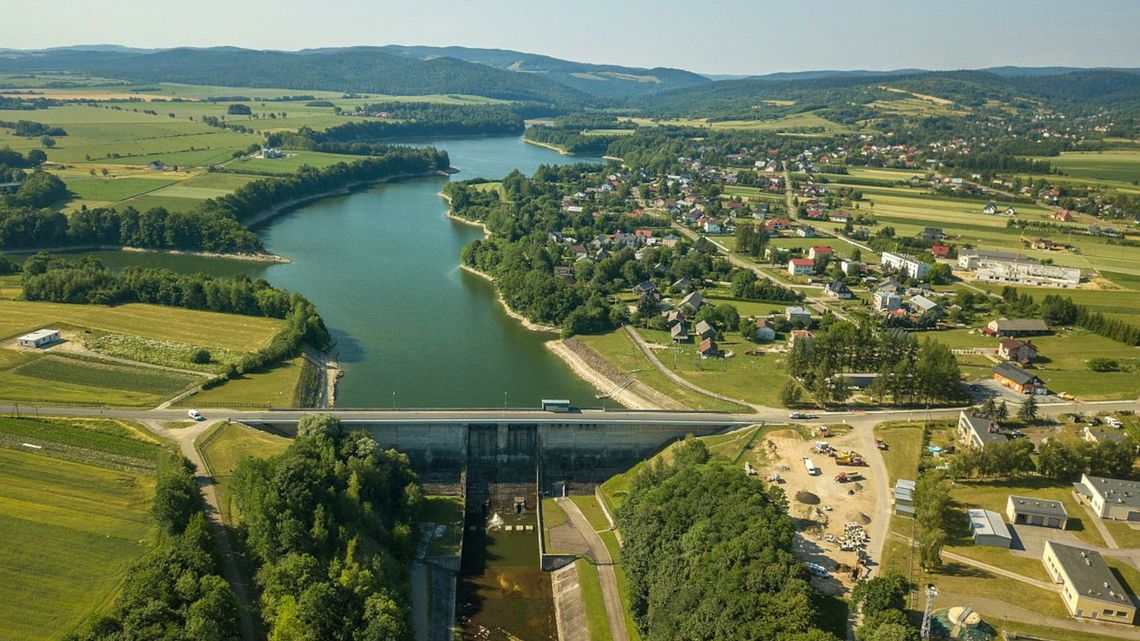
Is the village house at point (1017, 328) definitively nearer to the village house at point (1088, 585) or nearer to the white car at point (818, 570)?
the village house at point (1088, 585)

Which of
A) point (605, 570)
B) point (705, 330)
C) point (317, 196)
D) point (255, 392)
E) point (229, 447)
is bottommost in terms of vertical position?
point (605, 570)

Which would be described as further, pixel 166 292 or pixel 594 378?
pixel 166 292

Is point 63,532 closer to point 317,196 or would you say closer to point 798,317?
point 798,317

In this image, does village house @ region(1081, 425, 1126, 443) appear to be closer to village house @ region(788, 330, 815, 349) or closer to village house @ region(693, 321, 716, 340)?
village house @ region(788, 330, 815, 349)

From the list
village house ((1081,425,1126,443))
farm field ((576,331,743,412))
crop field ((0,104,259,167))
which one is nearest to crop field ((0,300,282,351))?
farm field ((576,331,743,412))

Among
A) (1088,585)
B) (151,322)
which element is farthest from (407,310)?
(1088,585)
